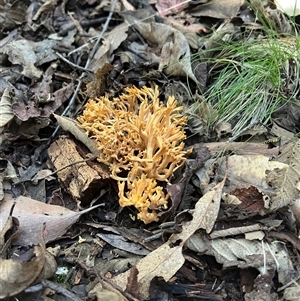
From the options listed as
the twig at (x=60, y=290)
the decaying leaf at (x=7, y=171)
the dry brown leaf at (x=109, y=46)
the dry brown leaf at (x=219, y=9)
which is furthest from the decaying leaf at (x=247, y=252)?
the dry brown leaf at (x=219, y=9)

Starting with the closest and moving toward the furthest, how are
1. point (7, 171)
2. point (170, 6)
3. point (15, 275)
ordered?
point (15, 275)
point (7, 171)
point (170, 6)

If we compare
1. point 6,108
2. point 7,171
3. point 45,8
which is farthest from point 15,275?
point 45,8

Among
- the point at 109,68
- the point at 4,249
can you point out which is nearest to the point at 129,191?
the point at 4,249

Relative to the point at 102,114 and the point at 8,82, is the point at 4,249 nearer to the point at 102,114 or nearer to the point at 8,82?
Result: the point at 102,114

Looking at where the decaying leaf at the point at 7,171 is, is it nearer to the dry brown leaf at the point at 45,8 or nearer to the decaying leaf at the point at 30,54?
the decaying leaf at the point at 30,54

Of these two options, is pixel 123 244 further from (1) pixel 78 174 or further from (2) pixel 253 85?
(2) pixel 253 85

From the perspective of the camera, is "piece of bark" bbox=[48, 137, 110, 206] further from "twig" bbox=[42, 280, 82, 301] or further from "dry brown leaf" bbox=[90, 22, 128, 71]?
"dry brown leaf" bbox=[90, 22, 128, 71]

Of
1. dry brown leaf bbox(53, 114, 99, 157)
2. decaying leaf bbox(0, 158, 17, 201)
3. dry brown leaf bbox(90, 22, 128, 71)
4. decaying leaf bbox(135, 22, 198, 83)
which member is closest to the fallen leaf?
dry brown leaf bbox(53, 114, 99, 157)
